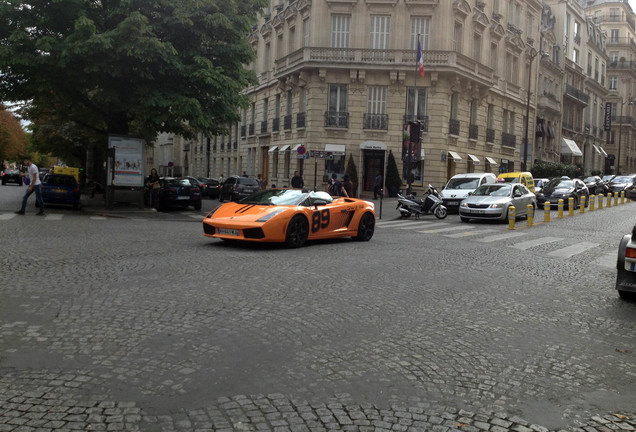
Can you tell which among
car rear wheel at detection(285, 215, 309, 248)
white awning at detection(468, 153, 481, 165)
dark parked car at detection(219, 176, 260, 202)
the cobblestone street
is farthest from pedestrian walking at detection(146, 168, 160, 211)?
white awning at detection(468, 153, 481, 165)

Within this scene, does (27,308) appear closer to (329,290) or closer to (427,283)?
(329,290)

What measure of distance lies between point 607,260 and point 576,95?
182 feet

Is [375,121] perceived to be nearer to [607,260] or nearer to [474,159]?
[474,159]

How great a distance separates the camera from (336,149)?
37.2 m

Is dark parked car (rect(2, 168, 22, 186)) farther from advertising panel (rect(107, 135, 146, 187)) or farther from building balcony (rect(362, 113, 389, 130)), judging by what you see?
advertising panel (rect(107, 135, 146, 187))

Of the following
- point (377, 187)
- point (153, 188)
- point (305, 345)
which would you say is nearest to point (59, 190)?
point (153, 188)

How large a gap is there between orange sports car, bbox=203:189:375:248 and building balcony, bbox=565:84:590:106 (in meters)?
52.3

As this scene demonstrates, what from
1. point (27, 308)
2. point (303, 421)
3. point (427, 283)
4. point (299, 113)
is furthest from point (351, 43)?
point (303, 421)

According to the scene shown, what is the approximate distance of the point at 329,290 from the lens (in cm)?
842

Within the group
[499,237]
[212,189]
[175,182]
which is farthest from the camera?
[212,189]

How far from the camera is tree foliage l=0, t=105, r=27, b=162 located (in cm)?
7131

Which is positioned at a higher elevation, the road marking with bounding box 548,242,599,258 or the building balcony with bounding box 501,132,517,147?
the building balcony with bounding box 501,132,517,147

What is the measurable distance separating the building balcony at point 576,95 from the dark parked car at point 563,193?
103 ft

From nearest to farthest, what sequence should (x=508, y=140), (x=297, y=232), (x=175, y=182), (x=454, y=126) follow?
(x=297, y=232), (x=175, y=182), (x=454, y=126), (x=508, y=140)
